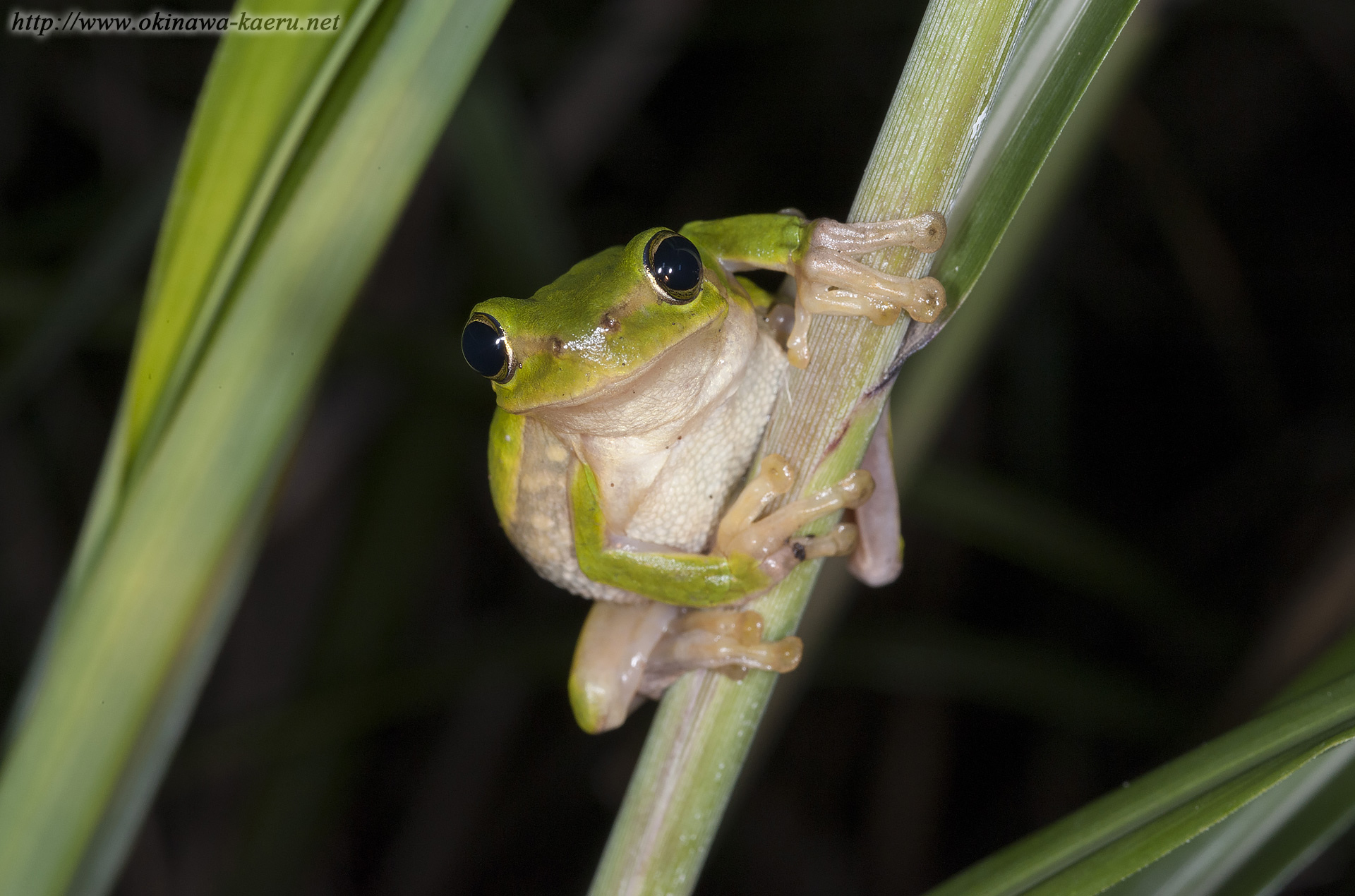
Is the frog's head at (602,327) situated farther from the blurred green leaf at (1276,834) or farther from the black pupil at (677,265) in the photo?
the blurred green leaf at (1276,834)

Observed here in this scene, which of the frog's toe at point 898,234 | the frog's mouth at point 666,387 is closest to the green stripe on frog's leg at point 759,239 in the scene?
the frog's mouth at point 666,387

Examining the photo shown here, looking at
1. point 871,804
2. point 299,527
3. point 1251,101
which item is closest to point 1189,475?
point 1251,101

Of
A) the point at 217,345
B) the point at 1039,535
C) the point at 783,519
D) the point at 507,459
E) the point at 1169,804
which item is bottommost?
the point at 1169,804

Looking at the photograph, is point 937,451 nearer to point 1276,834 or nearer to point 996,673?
point 996,673

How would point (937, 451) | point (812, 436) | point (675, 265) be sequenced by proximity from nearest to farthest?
point (812, 436)
point (675, 265)
point (937, 451)

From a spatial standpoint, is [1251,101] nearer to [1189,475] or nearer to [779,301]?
[1189,475]

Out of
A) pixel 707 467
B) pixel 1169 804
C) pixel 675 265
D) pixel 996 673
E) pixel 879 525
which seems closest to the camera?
pixel 1169 804

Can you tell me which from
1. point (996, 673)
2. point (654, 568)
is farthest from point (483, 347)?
point (996, 673)
